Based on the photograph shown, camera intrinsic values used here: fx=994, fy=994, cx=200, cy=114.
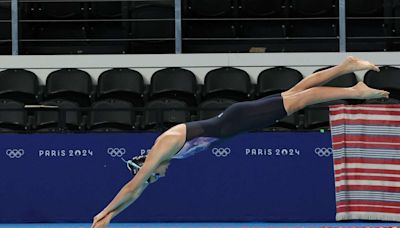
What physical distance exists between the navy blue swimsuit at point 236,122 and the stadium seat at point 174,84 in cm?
579

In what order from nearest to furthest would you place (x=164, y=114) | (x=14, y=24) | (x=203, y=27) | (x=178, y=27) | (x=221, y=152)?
(x=221, y=152) → (x=164, y=114) → (x=178, y=27) → (x=14, y=24) → (x=203, y=27)

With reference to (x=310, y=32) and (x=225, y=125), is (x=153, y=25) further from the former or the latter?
(x=225, y=125)

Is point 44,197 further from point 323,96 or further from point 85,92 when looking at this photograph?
point 323,96

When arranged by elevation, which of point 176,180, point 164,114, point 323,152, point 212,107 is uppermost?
point 212,107

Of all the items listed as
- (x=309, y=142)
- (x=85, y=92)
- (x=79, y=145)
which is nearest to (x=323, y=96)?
(x=309, y=142)

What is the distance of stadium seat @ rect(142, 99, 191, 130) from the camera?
1480 centimetres

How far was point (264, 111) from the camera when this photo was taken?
991cm

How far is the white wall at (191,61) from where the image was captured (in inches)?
645

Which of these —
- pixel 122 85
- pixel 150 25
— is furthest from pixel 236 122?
pixel 150 25

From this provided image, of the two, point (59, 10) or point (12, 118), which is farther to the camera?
point (59, 10)

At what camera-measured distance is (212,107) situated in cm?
1495

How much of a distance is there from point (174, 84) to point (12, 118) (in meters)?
2.63

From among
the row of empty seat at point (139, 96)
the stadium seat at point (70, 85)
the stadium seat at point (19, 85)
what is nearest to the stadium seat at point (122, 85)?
the row of empty seat at point (139, 96)

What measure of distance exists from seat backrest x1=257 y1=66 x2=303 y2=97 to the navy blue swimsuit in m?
5.72
